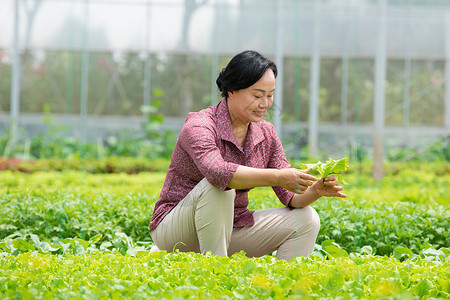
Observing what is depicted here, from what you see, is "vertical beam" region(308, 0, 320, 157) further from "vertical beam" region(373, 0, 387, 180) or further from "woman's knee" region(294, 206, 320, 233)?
"woman's knee" region(294, 206, 320, 233)

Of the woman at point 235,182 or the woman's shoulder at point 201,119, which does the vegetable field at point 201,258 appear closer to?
the woman at point 235,182

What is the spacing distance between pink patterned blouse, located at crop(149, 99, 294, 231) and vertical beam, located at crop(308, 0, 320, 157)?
867cm

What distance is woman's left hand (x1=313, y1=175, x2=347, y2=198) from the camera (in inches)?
114

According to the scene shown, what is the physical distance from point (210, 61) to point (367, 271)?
439 inches

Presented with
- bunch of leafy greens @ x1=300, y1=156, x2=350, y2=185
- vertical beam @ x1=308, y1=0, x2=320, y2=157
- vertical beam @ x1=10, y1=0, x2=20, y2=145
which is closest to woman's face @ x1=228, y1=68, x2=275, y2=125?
Answer: bunch of leafy greens @ x1=300, y1=156, x2=350, y2=185

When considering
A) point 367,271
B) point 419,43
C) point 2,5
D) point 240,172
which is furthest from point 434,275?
point 2,5

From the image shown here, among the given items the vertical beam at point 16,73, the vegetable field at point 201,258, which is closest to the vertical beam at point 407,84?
the vegetable field at point 201,258

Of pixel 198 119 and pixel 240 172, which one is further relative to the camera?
pixel 198 119

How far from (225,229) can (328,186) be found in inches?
21.5

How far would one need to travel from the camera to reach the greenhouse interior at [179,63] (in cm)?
1298

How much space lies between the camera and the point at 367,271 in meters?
2.44

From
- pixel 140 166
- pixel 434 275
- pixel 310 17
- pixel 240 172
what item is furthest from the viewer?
pixel 310 17

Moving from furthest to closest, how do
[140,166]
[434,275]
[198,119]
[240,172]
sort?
1. [140,166]
2. [198,119]
3. [240,172]
4. [434,275]

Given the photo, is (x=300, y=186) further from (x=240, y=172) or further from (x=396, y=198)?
(x=396, y=198)
